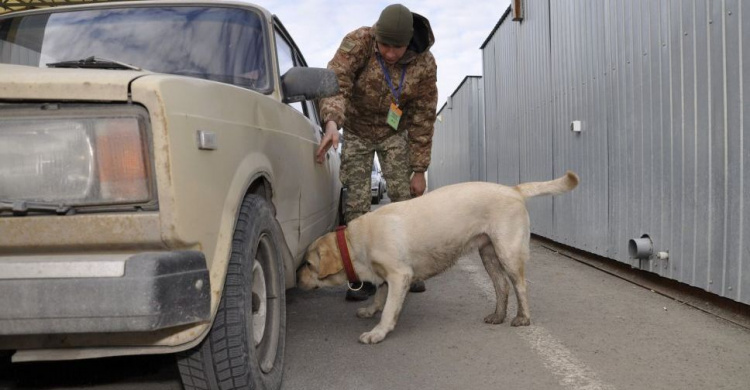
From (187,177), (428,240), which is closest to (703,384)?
(428,240)

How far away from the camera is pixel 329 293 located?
4.93 metres

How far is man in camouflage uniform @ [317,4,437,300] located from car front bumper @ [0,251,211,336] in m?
2.88

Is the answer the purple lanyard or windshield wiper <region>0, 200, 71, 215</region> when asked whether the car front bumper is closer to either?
windshield wiper <region>0, 200, 71, 215</region>

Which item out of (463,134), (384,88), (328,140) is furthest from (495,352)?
(463,134)

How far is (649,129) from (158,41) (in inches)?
150

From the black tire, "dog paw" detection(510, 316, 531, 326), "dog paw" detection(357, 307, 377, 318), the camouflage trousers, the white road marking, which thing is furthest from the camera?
the camouflage trousers

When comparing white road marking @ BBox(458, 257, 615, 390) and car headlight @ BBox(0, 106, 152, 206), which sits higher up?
car headlight @ BBox(0, 106, 152, 206)

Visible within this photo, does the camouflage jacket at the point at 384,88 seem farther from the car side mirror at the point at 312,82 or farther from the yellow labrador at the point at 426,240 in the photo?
the car side mirror at the point at 312,82

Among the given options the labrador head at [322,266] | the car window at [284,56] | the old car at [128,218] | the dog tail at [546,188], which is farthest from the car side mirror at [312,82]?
the dog tail at [546,188]

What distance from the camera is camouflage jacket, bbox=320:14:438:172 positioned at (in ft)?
14.7

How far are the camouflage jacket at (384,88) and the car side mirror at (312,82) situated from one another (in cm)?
137

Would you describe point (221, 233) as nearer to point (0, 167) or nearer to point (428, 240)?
point (0, 167)

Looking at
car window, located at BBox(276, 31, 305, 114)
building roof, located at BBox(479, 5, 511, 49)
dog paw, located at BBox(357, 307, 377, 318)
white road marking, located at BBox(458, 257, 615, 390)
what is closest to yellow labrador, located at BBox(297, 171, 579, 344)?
white road marking, located at BBox(458, 257, 615, 390)

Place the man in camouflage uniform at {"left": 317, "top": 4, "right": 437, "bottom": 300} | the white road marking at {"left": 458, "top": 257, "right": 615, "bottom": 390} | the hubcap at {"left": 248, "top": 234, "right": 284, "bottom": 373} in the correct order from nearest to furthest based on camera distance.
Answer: the hubcap at {"left": 248, "top": 234, "right": 284, "bottom": 373} < the white road marking at {"left": 458, "top": 257, "right": 615, "bottom": 390} < the man in camouflage uniform at {"left": 317, "top": 4, "right": 437, "bottom": 300}
